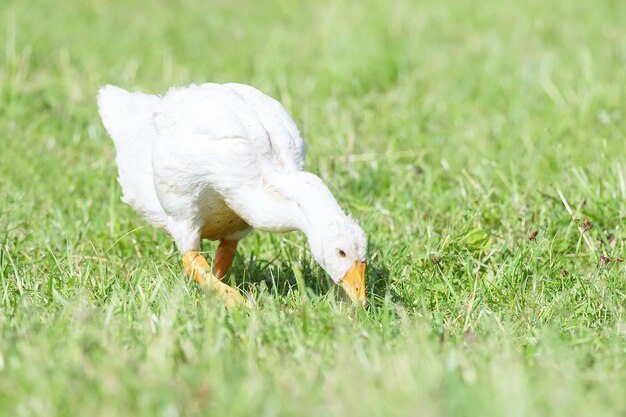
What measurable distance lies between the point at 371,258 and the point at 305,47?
148 inches

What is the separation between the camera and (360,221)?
18.2 ft

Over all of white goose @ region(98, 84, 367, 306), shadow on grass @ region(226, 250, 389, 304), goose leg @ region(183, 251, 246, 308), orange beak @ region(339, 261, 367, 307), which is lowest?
shadow on grass @ region(226, 250, 389, 304)

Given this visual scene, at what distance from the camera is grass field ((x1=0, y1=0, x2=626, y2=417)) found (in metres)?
3.08

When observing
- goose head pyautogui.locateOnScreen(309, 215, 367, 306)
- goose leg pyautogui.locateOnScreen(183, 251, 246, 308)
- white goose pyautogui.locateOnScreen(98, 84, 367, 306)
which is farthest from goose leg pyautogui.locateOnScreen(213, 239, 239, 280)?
goose head pyautogui.locateOnScreen(309, 215, 367, 306)

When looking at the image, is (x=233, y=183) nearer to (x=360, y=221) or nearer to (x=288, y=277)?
(x=288, y=277)

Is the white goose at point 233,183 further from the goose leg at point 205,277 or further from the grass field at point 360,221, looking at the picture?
the grass field at point 360,221

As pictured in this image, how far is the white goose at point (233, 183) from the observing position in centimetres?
433

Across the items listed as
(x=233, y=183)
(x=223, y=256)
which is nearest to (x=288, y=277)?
(x=223, y=256)

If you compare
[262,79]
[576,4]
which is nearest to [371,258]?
[262,79]

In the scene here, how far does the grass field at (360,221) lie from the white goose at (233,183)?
166 millimetres

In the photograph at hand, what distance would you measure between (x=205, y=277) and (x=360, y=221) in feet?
3.93

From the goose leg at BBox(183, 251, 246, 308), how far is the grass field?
84 millimetres

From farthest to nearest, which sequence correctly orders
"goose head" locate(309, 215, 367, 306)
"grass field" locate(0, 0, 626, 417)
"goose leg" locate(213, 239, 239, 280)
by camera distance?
"goose leg" locate(213, 239, 239, 280) → "goose head" locate(309, 215, 367, 306) → "grass field" locate(0, 0, 626, 417)

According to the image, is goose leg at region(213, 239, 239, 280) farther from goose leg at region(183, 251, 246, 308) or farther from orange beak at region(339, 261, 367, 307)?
orange beak at region(339, 261, 367, 307)
